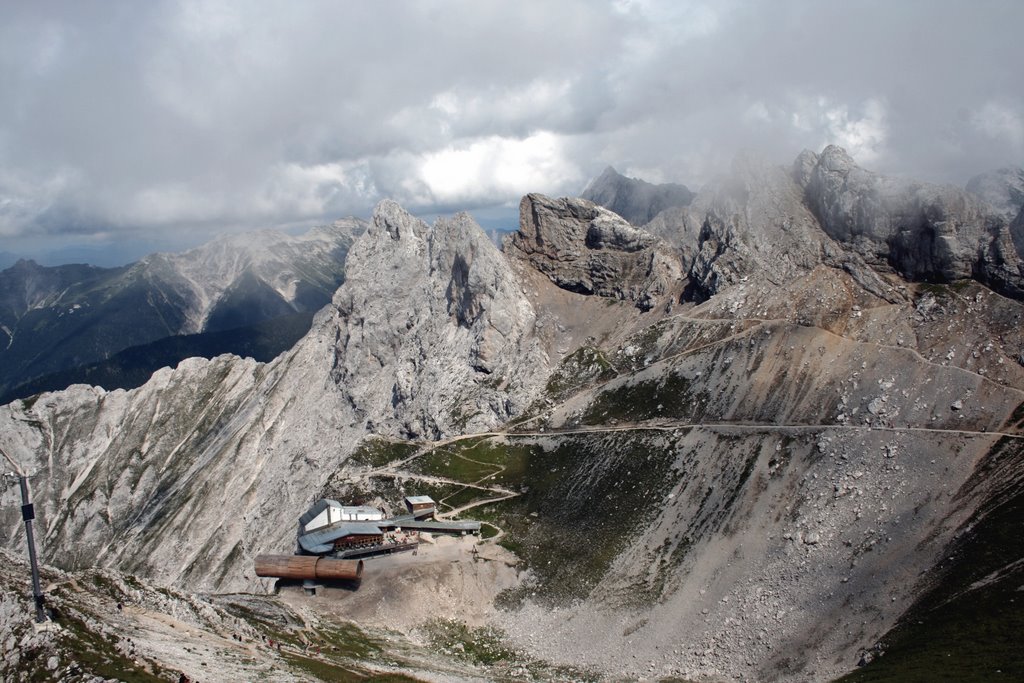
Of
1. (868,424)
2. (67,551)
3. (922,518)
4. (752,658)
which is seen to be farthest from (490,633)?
(67,551)

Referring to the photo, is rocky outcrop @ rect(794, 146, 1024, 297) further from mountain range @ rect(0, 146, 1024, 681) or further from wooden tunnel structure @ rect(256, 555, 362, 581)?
wooden tunnel structure @ rect(256, 555, 362, 581)

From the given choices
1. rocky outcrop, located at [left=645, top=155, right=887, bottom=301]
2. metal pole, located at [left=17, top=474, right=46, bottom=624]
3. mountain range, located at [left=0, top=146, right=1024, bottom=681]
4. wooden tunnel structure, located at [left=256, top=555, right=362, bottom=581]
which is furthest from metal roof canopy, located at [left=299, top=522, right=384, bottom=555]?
rocky outcrop, located at [left=645, top=155, right=887, bottom=301]

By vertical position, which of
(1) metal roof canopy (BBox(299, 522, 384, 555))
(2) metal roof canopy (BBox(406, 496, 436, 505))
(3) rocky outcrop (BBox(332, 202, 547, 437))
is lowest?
(2) metal roof canopy (BBox(406, 496, 436, 505))

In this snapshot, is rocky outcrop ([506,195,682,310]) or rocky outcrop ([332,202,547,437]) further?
rocky outcrop ([506,195,682,310])

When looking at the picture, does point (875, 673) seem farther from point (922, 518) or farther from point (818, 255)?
point (818, 255)

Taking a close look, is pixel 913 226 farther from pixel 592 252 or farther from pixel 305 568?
pixel 305 568

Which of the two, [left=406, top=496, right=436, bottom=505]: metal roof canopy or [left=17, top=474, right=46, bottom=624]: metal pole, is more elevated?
[left=17, top=474, right=46, bottom=624]: metal pole

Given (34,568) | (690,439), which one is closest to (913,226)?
(690,439)
